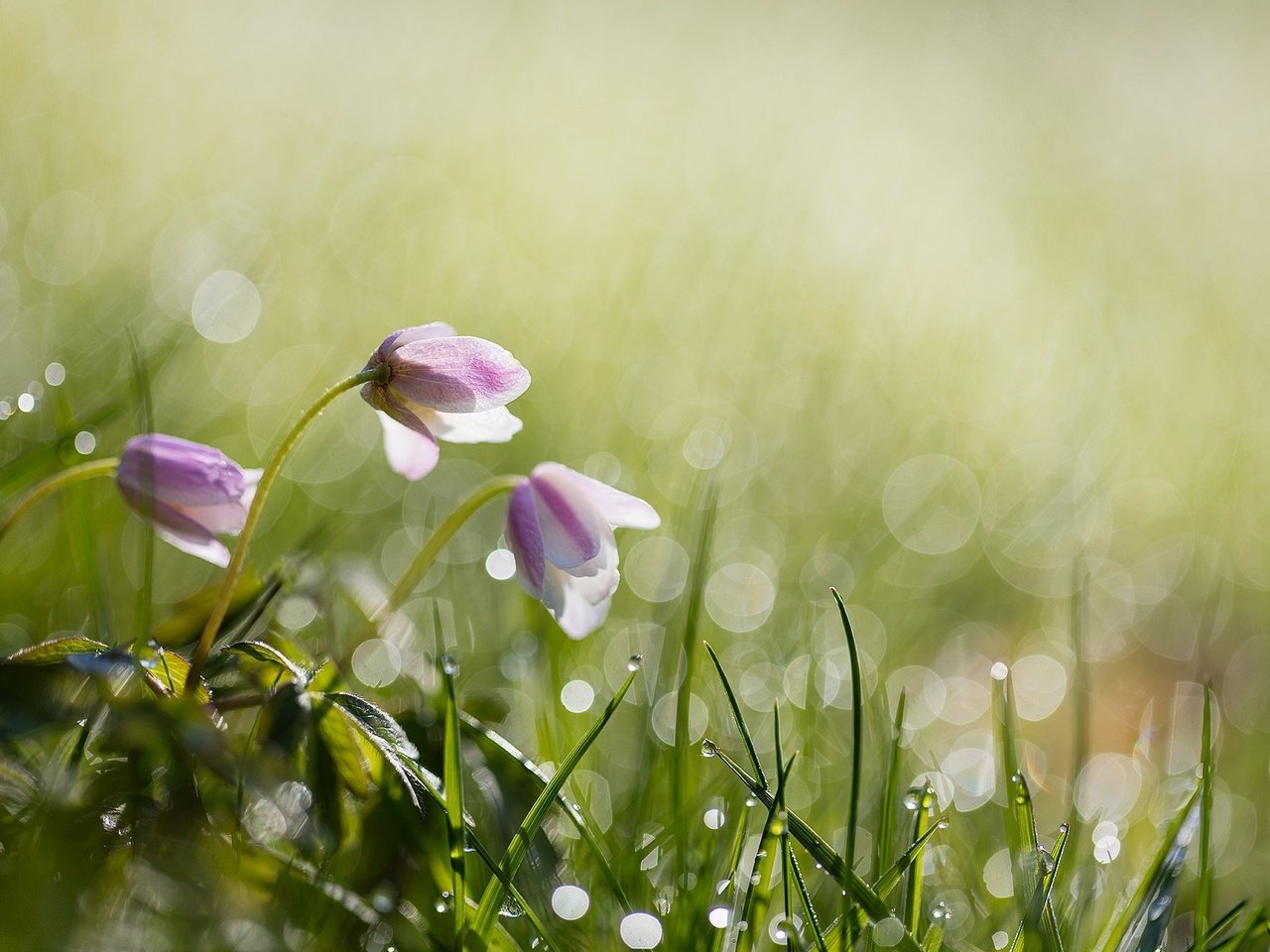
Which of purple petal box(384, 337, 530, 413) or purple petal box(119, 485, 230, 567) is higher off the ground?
purple petal box(384, 337, 530, 413)

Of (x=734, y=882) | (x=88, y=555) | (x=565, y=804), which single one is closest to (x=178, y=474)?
(x=88, y=555)

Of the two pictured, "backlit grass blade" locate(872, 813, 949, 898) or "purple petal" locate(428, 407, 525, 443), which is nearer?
"backlit grass blade" locate(872, 813, 949, 898)

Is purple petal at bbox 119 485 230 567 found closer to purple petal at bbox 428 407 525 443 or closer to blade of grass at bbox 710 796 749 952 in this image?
purple petal at bbox 428 407 525 443

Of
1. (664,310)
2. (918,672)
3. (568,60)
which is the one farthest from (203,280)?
(568,60)

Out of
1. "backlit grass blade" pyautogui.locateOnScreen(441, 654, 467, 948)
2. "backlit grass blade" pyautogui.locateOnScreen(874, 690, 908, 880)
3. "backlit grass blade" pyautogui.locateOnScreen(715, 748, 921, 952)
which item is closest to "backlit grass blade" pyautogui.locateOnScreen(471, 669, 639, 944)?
"backlit grass blade" pyautogui.locateOnScreen(441, 654, 467, 948)

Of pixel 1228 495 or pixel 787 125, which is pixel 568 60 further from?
pixel 1228 495

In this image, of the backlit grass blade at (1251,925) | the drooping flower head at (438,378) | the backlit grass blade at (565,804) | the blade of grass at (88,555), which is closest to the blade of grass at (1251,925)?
the backlit grass blade at (1251,925)

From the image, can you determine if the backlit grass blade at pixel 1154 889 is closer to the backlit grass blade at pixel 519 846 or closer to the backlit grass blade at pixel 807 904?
the backlit grass blade at pixel 807 904

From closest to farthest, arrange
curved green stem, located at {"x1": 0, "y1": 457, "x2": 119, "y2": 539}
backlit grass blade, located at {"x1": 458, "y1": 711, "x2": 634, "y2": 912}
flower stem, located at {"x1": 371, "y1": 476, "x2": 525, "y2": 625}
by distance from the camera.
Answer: backlit grass blade, located at {"x1": 458, "y1": 711, "x2": 634, "y2": 912} → curved green stem, located at {"x1": 0, "y1": 457, "x2": 119, "y2": 539} → flower stem, located at {"x1": 371, "y1": 476, "x2": 525, "y2": 625}
